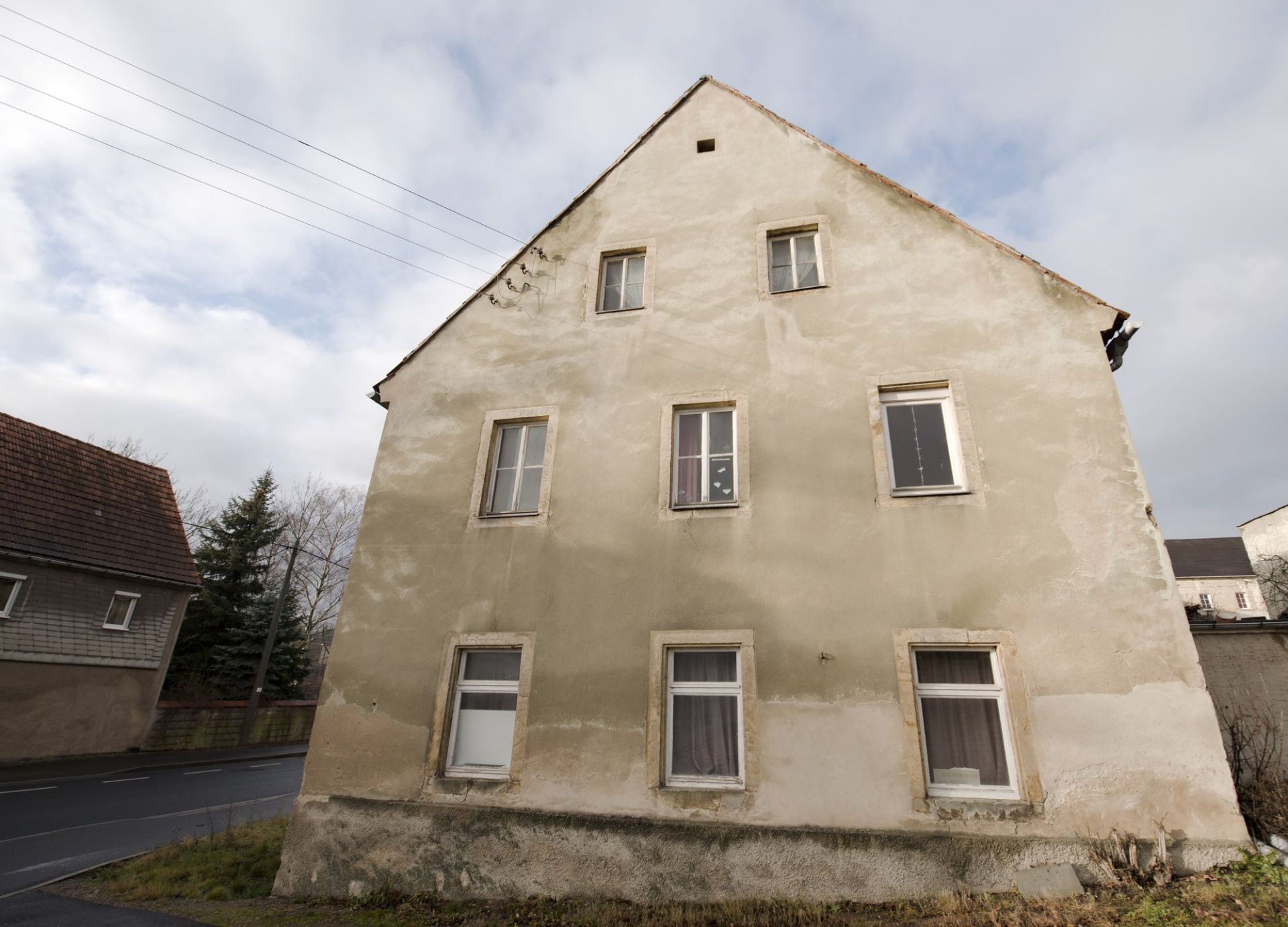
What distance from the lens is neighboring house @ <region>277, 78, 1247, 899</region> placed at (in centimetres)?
640

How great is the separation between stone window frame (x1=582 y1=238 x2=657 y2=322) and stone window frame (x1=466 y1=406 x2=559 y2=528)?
1.63 meters

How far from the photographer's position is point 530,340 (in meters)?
9.66

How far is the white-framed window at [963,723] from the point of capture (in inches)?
255

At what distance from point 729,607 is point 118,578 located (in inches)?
797

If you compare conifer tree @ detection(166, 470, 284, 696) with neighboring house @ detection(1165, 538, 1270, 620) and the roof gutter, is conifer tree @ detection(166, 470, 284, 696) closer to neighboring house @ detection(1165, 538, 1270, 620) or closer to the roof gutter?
the roof gutter

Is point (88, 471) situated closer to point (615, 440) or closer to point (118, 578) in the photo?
point (118, 578)

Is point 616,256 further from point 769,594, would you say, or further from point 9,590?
point 9,590

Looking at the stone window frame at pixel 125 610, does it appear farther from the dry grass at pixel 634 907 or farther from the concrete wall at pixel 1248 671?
the concrete wall at pixel 1248 671

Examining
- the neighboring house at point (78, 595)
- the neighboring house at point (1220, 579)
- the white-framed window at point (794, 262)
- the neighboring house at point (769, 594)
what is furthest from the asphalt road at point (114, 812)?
the neighboring house at point (1220, 579)

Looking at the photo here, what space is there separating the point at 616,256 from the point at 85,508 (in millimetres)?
19259

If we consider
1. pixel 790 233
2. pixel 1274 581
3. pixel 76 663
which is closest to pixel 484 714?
pixel 790 233

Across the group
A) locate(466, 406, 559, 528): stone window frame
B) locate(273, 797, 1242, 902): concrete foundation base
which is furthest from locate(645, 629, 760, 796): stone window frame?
locate(466, 406, 559, 528): stone window frame

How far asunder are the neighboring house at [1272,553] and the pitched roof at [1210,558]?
15.1m

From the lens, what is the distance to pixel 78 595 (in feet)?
59.8
